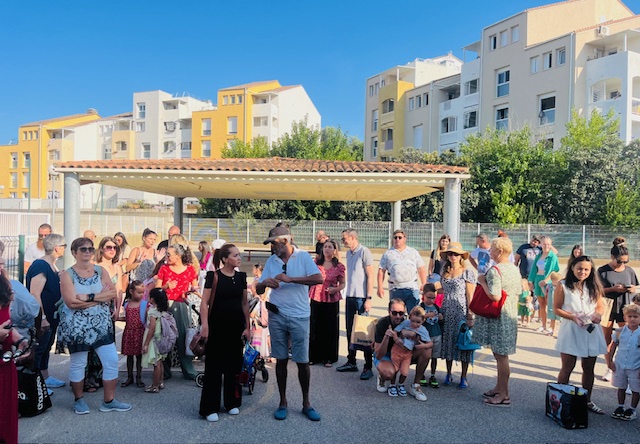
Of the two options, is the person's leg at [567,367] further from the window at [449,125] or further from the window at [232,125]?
the window at [232,125]

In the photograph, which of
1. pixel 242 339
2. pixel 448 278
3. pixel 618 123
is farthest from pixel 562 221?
pixel 242 339

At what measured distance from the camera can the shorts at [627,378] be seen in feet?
15.6

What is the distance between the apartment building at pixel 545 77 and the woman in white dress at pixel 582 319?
29.2m

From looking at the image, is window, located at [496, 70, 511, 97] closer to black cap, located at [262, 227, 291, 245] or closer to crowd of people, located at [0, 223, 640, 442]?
crowd of people, located at [0, 223, 640, 442]

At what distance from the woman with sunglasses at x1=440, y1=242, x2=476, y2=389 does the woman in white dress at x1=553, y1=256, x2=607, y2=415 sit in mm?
949

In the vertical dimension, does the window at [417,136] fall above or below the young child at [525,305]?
above

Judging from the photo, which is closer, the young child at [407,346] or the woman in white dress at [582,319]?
the woman in white dress at [582,319]

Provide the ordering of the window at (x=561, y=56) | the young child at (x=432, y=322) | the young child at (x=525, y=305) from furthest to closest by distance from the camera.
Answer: the window at (x=561, y=56), the young child at (x=525, y=305), the young child at (x=432, y=322)

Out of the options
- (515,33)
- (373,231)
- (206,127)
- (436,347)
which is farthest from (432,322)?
(206,127)

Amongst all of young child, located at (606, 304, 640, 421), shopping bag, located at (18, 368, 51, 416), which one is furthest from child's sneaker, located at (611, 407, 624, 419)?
shopping bag, located at (18, 368, 51, 416)

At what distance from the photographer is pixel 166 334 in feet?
17.5

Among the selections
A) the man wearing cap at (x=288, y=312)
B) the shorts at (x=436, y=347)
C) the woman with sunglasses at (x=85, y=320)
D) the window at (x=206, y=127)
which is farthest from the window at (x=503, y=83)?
the woman with sunglasses at (x=85, y=320)

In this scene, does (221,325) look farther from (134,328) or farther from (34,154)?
(34,154)

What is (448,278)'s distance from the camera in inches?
228
